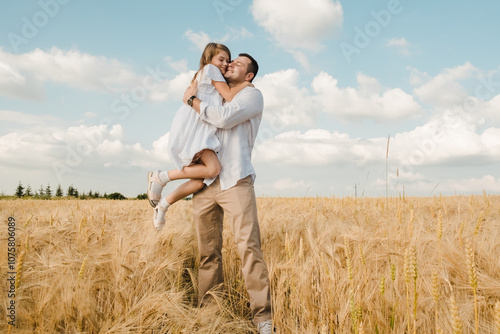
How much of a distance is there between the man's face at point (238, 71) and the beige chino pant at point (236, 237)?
2.97ft

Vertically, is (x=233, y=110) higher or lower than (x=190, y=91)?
lower

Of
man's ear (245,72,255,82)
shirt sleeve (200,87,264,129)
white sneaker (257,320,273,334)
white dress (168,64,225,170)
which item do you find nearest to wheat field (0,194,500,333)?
white sneaker (257,320,273,334)

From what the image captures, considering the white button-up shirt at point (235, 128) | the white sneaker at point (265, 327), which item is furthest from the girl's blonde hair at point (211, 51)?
the white sneaker at point (265, 327)

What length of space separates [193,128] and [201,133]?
10cm

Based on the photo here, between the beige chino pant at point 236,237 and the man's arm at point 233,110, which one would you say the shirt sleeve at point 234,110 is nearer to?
the man's arm at point 233,110

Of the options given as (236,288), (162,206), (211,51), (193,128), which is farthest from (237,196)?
(211,51)

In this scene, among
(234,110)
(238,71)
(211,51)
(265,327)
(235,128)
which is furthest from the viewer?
(211,51)

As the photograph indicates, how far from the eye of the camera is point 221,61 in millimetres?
3152

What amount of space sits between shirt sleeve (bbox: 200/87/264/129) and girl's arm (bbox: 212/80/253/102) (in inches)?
2.7

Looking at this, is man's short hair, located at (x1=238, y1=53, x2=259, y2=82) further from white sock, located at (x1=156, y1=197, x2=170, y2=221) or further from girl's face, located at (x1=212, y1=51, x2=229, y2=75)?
white sock, located at (x1=156, y1=197, x2=170, y2=221)

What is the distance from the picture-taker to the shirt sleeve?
272 cm

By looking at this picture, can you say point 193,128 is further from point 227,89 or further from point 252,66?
point 252,66

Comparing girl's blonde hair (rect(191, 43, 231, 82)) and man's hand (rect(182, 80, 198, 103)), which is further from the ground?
girl's blonde hair (rect(191, 43, 231, 82))

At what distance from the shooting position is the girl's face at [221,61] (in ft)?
10.3
